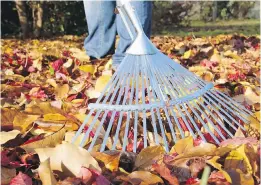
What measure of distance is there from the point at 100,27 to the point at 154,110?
1542 millimetres

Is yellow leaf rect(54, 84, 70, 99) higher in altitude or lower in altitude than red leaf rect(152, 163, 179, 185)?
higher

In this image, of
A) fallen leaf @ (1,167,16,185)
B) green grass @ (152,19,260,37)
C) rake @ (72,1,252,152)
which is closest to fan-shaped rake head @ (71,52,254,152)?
rake @ (72,1,252,152)

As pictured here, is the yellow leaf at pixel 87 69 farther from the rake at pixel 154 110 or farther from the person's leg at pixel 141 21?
the rake at pixel 154 110

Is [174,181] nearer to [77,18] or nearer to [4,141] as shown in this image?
[4,141]

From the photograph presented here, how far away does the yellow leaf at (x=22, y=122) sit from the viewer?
4.48 ft

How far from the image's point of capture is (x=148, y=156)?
3.57 ft

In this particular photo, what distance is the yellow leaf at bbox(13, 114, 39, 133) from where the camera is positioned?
4.48 feet

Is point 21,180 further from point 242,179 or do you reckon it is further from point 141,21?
point 141,21

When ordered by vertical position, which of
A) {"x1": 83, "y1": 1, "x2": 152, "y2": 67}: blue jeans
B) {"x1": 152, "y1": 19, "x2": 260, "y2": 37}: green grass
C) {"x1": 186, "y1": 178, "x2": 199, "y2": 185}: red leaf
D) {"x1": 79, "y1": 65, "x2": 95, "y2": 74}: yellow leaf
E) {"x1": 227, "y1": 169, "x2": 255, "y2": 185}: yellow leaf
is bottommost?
{"x1": 152, "y1": 19, "x2": 260, "y2": 37}: green grass

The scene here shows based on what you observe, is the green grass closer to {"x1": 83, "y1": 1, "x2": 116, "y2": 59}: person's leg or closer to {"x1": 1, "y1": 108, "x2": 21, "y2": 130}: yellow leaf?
{"x1": 83, "y1": 1, "x2": 116, "y2": 59}: person's leg

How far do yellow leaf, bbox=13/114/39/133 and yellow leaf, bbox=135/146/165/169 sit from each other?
0.46 metres

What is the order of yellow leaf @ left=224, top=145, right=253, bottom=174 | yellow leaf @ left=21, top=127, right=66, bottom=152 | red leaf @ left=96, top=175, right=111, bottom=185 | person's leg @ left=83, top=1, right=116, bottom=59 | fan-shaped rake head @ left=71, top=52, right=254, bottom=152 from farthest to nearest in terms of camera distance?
1. person's leg @ left=83, top=1, right=116, bottom=59
2. fan-shaped rake head @ left=71, top=52, right=254, bottom=152
3. yellow leaf @ left=21, top=127, right=66, bottom=152
4. yellow leaf @ left=224, top=145, right=253, bottom=174
5. red leaf @ left=96, top=175, right=111, bottom=185

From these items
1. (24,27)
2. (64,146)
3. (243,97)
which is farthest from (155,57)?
(24,27)

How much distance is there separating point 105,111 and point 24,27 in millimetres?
9093
